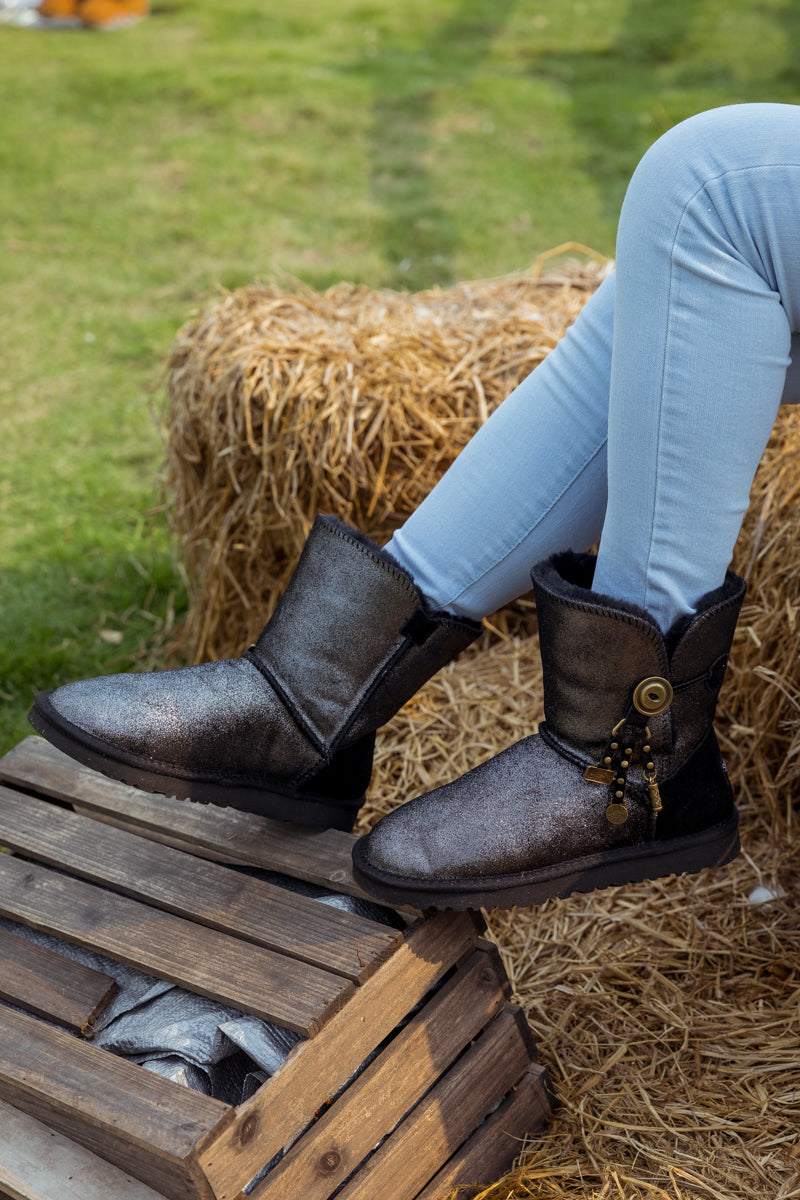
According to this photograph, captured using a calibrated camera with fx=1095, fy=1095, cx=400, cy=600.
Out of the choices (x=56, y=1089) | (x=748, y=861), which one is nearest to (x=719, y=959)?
(x=748, y=861)

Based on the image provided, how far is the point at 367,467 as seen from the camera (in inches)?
64.9

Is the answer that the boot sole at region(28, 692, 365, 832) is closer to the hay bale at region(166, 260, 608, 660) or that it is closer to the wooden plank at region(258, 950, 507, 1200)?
Result: the wooden plank at region(258, 950, 507, 1200)

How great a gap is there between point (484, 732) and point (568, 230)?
2.66m

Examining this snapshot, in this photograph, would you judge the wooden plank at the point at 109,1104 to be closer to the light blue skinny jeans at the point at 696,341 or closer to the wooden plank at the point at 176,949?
the wooden plank at the point at 176,949

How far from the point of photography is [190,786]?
1.00m

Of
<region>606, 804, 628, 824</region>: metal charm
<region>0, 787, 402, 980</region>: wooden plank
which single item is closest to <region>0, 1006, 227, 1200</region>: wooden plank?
<region>0, 787, 402, 980</region>: wooden plank

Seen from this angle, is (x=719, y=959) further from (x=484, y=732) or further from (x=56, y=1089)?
(x=56, y=1089)

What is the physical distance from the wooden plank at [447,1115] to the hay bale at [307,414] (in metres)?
0.85

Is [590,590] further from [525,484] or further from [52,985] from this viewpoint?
[52,985]

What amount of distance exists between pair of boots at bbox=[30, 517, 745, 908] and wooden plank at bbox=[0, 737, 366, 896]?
0.12 feet

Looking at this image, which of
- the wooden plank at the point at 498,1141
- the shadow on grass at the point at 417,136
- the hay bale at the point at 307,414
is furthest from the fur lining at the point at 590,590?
the shadow on grass at the point at 417,136

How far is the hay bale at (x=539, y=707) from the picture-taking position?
104cm

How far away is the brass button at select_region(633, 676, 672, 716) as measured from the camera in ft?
2.90

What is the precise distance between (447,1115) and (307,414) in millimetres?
1007
